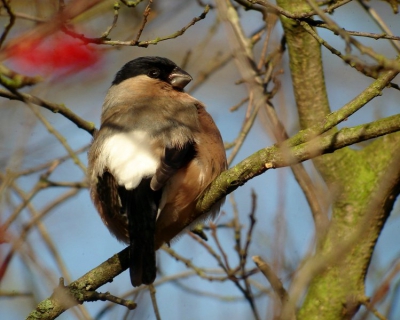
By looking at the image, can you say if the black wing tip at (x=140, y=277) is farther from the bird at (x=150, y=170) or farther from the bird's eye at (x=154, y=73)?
the bird's eye at (x=154, y=73)

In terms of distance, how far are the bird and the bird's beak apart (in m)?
0.36

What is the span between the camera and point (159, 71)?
4.66 metres

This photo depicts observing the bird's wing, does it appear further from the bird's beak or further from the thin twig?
the bird's beak

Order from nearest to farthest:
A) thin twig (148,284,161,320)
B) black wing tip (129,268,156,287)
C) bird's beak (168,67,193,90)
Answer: black wing tip (129,268,156,287)
thin twig (148,284,161,320)
bird's beak (168,67,193,90)

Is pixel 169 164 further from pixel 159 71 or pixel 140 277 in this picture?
pixel 159 71

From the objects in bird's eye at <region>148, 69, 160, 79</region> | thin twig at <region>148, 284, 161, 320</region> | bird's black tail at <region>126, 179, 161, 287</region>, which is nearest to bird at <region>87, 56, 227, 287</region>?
bird's black tail at <region>126, 179, 161, 287</region>

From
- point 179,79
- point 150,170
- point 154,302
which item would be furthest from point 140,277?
point 179,79

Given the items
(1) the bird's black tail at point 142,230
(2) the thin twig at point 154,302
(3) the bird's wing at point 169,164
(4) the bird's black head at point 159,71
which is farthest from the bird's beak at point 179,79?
(2) the thin twig at point 154,302

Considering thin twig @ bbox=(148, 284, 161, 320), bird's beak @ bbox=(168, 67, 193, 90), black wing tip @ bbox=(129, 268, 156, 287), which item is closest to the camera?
black wing tip @ bbox=(129, 268, 156, 287)

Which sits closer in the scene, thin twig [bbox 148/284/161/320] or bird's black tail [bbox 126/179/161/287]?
bird's black tail [bbox 126/179/161/287]

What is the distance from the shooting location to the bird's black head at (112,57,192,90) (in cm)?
460

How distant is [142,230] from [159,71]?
5.14 ft

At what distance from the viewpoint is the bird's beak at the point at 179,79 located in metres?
4.57

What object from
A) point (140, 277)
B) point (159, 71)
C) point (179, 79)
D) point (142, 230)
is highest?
point (159, 71)
